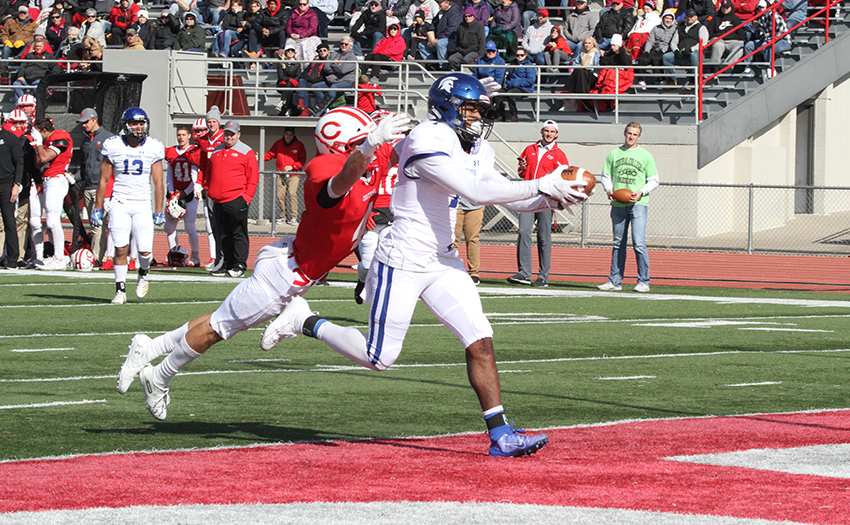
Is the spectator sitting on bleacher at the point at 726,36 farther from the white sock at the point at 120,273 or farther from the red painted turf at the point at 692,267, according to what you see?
the white sock at the point at 120,273

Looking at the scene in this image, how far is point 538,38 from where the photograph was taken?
25531 mm

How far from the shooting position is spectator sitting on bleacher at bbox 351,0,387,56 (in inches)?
1071

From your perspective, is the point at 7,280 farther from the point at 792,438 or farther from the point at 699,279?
the point at 792,438

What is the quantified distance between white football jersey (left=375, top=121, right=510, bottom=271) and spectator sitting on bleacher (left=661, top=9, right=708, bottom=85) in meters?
19.3

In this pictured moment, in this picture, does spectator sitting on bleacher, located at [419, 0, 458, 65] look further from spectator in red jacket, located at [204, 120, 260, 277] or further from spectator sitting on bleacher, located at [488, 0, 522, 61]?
spectator in red jacket, located at [204, 120, 260, 277]

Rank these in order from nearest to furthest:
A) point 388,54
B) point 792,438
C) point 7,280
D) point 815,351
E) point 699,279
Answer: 1. point 792,438
2. point 815,351
3. point 7,280
4. point 699,279
5. point 388,54

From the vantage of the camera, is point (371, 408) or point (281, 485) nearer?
point (281, 485)

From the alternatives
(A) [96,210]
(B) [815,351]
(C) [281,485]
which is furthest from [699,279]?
(C) [281,485]

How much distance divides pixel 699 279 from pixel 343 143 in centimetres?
1178

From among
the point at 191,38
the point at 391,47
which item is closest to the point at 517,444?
the point at 391,47

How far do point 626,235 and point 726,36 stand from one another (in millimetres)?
11685

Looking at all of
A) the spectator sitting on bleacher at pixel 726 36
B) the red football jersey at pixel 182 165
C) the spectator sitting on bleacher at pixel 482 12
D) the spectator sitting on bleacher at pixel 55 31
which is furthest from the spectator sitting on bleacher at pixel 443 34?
the spectator sitting on bleacher at pixel 55 31

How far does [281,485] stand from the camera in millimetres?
5039

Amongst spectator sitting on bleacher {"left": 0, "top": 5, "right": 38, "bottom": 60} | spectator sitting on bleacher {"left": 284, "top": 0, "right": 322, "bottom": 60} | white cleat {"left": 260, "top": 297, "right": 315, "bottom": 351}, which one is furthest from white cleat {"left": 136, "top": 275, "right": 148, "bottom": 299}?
spectator sitting on bleacher {"left": 0, "top": 5, "right": 38, "bottom": 60}
